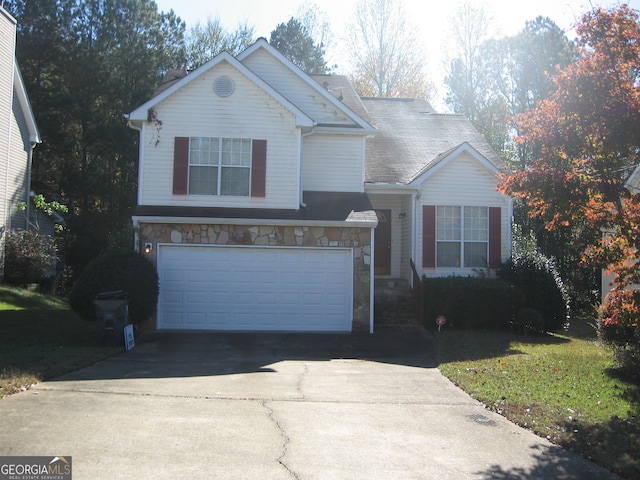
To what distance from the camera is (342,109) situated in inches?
678

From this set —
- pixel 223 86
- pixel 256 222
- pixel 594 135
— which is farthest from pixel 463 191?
pixel 594 135

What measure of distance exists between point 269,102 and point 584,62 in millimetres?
9015

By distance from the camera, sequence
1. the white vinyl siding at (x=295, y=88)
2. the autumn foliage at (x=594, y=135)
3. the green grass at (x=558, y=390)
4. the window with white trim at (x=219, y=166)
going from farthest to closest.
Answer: the white vinyl siding at (x=295, y=88) → the window with white trim at (x=219, y=166) → the autumn foliage at (x=594, y=135) → the green grass at (x=558, y=390)

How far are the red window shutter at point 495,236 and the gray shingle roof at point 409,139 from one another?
58.9 inches

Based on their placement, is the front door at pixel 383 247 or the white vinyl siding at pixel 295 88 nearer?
the white vinyl siding at pixel 295 88

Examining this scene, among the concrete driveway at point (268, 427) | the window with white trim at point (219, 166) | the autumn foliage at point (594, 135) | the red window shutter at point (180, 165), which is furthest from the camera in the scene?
the window with white trim at point (219, 166)

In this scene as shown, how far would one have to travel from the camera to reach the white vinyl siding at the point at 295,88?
17.4 m

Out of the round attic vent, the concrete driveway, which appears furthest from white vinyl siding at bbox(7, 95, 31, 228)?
the concrete driveway

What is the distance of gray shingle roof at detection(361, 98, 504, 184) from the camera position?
1828cm

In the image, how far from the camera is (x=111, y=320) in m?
12.2

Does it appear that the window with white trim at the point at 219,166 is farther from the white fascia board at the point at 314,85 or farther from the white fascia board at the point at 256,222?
the white fascia board at the point at 314,85

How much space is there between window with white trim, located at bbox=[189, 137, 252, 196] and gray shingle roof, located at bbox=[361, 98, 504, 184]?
3916mm

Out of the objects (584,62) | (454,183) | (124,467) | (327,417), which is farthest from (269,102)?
(124,467)

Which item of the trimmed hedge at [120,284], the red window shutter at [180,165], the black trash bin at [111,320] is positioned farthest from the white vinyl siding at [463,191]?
the black trash bin at [111,320]
